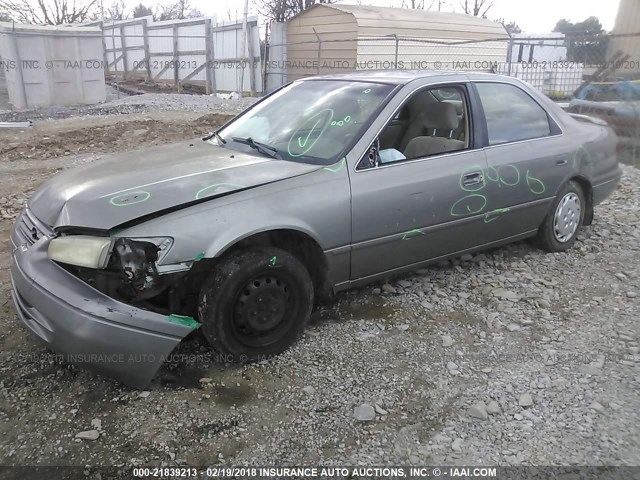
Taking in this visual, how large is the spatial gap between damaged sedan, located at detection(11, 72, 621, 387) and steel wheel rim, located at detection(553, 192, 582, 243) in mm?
20

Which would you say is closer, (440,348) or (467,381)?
(467,381)

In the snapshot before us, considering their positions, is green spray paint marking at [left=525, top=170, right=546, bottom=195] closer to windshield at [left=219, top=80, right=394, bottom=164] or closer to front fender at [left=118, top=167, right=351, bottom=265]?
windshield at [left=219, top=80, right=394, bottom=164]

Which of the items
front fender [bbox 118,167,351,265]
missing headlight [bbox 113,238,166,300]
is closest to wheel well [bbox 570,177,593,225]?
front fender [bbox 118,167,351,265]

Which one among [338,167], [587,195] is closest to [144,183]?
[338,167]

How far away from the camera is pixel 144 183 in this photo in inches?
117

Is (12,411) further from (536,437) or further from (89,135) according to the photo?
(89,135)

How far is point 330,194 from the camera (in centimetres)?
319

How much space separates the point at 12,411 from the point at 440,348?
7.81 ft

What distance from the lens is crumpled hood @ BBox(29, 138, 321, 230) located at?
275 centimetres

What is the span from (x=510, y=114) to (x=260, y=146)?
2067mm

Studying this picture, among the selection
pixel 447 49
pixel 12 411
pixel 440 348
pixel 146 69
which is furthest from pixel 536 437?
pixel 146 69

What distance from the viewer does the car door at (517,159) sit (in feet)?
13.2

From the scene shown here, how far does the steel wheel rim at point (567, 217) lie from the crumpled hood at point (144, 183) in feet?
8.29

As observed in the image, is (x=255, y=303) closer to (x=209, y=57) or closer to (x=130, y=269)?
(x=130, y=269)
